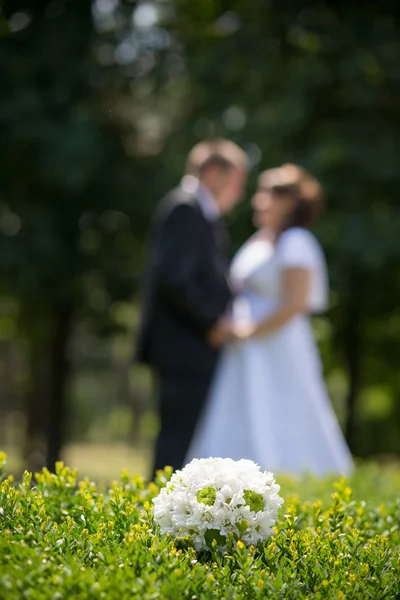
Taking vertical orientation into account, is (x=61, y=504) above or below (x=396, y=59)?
above

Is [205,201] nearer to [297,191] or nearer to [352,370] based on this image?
[297,191]

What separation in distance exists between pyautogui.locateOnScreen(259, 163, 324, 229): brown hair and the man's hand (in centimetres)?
90

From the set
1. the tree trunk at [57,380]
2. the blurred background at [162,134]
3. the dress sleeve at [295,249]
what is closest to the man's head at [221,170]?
the dress sleeve at [295,249]

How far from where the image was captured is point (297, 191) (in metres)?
7.02

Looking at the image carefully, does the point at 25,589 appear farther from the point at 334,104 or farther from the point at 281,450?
the point at 334,104

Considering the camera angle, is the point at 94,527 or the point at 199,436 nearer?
the point at 94,527

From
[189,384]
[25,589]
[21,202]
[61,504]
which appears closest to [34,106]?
[21,202]

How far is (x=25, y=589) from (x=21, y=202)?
10453mm

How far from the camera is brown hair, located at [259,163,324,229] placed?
275 inches

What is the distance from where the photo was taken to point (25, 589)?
2.55 m

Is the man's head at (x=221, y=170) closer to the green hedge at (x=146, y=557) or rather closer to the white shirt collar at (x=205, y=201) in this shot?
the white shirt collar at (x=205, y=201)

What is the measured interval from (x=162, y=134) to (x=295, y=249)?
7.53 meters

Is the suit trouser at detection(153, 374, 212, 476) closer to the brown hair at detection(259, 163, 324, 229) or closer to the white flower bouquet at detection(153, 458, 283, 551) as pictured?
the brown hair at detection(259, 163, 324, 229)

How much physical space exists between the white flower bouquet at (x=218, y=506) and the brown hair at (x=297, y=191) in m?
4.06
